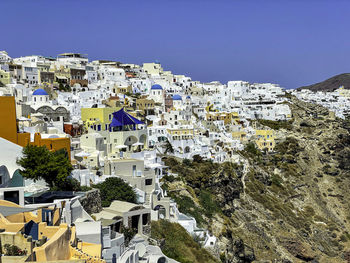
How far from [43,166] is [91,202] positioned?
2.98 m

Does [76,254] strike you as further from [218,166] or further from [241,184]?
[241,184]

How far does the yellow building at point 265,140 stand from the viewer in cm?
6438

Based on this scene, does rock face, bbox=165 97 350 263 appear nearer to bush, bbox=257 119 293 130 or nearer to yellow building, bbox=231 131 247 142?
bush, bbox=257 119 293 130

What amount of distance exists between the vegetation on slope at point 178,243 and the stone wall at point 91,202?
405 centimetres

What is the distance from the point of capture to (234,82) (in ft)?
304

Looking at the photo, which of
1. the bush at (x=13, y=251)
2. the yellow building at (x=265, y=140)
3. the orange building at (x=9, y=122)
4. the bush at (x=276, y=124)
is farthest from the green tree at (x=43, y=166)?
the bush at (x=276, y=124)

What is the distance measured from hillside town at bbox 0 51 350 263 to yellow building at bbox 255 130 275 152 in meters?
0.16

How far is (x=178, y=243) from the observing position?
2534 centimetres

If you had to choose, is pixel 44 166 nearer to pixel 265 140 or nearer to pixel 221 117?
pixel 221 117

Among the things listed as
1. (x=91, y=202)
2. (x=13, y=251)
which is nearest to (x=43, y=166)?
(x=91, y=202)

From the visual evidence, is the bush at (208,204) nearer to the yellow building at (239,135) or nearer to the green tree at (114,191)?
the green tree at (114,191)

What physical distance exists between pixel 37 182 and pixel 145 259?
7.48 m

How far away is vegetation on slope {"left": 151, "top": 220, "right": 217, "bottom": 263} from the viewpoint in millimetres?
23672

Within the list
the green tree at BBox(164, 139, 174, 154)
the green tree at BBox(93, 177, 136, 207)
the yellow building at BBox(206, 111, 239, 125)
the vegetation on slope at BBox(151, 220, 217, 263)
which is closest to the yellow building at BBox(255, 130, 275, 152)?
the yellow building at BBox(206, 111, 239, 125)
